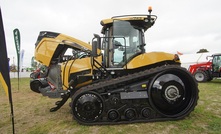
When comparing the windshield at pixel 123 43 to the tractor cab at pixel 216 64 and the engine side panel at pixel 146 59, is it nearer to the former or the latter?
the engine side panel at pixel 146 59

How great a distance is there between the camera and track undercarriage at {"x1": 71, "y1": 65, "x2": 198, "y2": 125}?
4262 mm

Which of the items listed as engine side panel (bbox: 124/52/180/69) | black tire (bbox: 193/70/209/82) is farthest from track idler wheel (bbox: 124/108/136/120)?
black tire (bbox: 193/70/209/82)

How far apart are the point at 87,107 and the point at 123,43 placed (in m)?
2.00

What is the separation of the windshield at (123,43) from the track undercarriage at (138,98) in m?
0.66

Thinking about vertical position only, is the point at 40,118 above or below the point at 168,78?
below

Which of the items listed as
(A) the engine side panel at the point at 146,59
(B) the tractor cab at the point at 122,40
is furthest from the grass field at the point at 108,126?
(B) the tractor cab at the point at 122,40

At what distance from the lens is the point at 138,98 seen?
14.4 ft

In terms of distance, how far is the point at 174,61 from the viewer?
495 centimetres

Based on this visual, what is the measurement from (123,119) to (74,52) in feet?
8.82

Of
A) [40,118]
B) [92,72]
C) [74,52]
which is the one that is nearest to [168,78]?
[92,72]

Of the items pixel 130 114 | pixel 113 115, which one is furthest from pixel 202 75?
pixel 113 115

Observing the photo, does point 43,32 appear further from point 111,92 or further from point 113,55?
point 111,92

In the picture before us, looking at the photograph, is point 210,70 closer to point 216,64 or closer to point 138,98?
point 216,64

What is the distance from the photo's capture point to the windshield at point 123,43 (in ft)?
16.0
